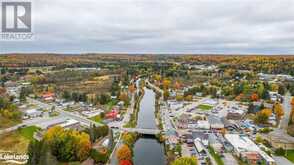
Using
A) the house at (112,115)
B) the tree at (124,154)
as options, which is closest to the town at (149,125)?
the tree at (124,154)

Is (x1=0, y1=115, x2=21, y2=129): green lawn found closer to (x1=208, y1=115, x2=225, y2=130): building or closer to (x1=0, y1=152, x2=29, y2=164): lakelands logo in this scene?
(x1=0, y1=152, x2=29, y2=164): lakelands logo

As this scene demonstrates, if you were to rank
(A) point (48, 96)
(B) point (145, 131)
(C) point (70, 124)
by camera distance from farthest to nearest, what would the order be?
(A) point (48, 96) < (C) point (70, 124) < (B) point (145, 131)

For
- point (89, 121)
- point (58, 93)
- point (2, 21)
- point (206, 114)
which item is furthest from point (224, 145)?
point (58, 93)

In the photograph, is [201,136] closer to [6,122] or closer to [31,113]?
[6,122]

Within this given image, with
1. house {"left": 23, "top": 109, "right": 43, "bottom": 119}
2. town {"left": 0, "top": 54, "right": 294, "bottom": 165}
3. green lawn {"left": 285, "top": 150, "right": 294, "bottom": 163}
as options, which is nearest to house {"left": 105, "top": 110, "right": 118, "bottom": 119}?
town {"left": 0, "top": 54, "right": 294, "bottom": 165}

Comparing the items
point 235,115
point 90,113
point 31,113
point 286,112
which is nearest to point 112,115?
point 90,113

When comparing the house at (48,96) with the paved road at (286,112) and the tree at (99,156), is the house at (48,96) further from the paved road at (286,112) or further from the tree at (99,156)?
the paved road at (286,112)

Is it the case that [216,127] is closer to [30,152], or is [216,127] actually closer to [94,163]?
[94,163]
